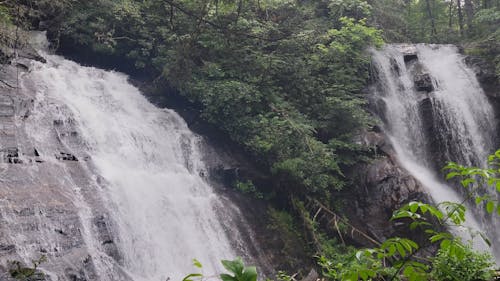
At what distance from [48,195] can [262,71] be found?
759cm

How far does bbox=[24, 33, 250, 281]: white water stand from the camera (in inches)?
344

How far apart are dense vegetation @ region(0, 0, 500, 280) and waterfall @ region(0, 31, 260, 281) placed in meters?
1.26

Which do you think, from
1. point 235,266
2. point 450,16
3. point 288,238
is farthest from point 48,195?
point 450,16

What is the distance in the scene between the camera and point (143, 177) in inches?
406

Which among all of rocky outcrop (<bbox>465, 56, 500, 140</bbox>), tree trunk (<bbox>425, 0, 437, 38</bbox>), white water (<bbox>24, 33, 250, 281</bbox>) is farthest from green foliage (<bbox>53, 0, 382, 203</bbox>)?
tree trunk (<bbox>425, 0, 437, 38</bbox>)

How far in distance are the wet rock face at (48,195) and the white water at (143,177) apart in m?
0.18

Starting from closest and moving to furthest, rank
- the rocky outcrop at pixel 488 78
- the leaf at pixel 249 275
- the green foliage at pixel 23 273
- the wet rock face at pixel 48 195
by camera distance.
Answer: the leaf at pixel 249 275 → the green foliage at pixel 23 273 → the wet rock face at pixel 48 195 → the rocky outcrop at pixel 488 78

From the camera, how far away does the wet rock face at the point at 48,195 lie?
7.00 metres

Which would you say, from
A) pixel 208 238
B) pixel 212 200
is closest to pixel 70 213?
pixel 208 238

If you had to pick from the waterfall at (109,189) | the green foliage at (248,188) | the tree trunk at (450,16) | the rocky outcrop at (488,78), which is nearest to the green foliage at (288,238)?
the green foliage at (248,188)

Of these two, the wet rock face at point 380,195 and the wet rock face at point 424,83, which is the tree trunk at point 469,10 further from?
the wet rock face at point 380,195

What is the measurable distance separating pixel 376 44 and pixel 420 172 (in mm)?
4654

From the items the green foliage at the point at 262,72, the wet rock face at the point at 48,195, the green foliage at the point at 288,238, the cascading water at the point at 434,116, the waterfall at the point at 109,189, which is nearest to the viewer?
the wet rock face at the point at 48,195

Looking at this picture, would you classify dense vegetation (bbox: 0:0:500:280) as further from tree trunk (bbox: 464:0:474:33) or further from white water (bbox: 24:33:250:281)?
tree trunk (bbox: 464:0:474:33)
